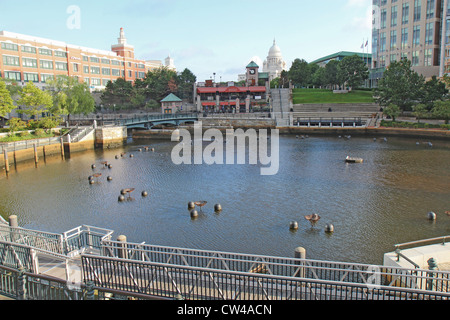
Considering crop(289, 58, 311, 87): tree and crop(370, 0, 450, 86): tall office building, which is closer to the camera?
crop(370, 0, 450, 86): tall office building

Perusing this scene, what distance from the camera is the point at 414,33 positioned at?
301 ft

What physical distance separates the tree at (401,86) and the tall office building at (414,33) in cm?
1269

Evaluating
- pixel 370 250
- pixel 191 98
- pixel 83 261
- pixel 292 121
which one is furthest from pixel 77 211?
pixel 191 98

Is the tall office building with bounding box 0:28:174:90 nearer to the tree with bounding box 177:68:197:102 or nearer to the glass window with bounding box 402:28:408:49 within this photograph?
the tree with bounding box 177:68:197:102

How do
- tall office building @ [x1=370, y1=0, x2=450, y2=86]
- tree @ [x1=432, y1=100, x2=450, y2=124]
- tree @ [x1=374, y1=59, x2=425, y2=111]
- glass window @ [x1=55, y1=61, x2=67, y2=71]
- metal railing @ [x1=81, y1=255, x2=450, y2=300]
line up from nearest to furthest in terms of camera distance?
1. metal railing @ [x1=81, y1=255, x2=450, y2=300]
2. tree @ [x1=432, y1=100, x2=450, y2=124]
3. tree @ [x1=374, y1=59, x2=425, y2=111]
4. tall office building @ [x1=370, y1=0, x2=450, y2=86]
5. glass window @ [x1=55, y1=61, x2=67, y2=71]

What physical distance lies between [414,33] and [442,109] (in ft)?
126

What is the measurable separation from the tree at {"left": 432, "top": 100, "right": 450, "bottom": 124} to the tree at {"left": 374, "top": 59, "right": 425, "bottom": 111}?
29.0 feet

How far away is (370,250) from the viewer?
19.8 meters

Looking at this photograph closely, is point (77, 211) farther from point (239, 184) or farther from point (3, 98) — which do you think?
point (3, 98)

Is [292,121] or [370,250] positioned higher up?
[292,121]

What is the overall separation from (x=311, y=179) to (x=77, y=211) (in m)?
22.3

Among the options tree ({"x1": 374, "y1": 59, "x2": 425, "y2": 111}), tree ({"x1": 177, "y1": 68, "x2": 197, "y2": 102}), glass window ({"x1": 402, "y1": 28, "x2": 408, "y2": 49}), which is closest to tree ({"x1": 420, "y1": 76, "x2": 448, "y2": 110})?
tree ({"x1": 374, "y1": 59, "x2": 425, "y2": 111})

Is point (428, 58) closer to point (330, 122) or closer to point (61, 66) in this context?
point (330, 122)

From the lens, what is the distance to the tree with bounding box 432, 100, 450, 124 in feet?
206
